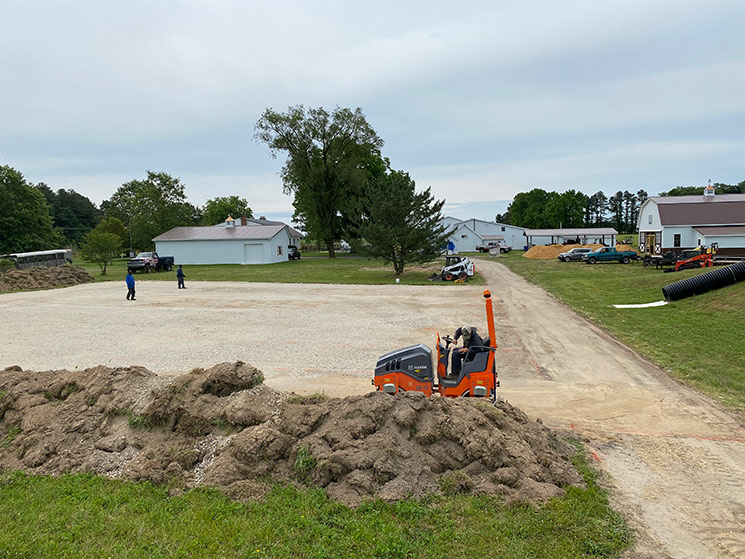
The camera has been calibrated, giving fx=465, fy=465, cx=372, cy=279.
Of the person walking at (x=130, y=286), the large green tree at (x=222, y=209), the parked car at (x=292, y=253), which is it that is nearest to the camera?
the person walking at (x=130, y=286)

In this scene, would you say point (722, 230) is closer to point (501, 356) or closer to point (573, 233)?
point (573, 233)

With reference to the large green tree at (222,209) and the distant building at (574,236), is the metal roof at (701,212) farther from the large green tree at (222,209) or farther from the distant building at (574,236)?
the large green tree at (222,209)

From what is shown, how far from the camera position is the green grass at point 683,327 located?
31.8 feet

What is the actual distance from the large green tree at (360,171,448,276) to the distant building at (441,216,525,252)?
33737 millimetres

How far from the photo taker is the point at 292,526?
15.6 feet

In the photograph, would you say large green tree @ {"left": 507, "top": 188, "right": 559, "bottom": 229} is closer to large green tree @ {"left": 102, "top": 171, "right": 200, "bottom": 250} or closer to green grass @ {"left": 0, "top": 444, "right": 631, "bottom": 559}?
large green tree @ {"left": 102, "top": 171, "right": 200, "bottom": 250}

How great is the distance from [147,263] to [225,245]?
10429 mm

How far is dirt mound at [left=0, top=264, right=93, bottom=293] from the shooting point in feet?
98.3

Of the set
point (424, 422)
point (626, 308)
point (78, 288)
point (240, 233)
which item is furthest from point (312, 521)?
point (240, 233)

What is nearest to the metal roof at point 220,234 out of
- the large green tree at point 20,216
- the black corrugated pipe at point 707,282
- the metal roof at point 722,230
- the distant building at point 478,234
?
the large green tree at point 20,216

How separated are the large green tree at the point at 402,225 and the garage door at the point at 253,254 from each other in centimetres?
2051

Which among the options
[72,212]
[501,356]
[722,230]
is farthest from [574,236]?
[72,212]

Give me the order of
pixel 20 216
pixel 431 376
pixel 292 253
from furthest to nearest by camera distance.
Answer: pixel 292 253, pixel 20 216, pixel 431 376

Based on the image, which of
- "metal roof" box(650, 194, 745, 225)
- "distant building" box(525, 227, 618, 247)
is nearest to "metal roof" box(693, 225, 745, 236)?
"metal roof" box(650, 194, 745, 225)
